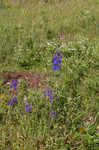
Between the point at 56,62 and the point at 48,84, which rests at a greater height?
the point at 56,62

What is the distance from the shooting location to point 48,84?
307 cm

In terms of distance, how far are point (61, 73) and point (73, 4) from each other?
13.7ft

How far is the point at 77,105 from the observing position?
9.14ft

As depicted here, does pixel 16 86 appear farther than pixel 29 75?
No

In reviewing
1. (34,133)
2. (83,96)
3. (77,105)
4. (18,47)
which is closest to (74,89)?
(83,96)

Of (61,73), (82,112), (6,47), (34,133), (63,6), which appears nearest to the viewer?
(34,133)

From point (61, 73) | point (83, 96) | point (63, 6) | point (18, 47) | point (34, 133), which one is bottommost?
point (34, 133)

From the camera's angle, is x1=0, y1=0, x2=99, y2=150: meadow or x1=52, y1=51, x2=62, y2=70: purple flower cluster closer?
x1=0, y1=0, x2=99, y2=150: meadow

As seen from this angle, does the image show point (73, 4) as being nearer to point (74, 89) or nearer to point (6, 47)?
point (6, 47)

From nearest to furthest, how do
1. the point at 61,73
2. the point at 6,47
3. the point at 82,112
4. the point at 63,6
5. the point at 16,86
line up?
the point at 82,112, the point at 16,86, the point at 61,73, the point at 6,47, the point at 63,6

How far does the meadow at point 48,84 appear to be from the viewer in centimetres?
240

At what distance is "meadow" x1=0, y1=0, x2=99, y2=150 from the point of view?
240 cm

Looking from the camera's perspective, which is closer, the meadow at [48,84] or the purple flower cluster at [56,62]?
the meadow at [48,84]

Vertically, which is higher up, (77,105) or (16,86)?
(16,86)
